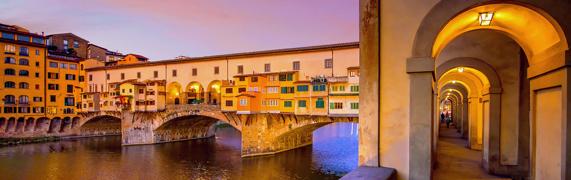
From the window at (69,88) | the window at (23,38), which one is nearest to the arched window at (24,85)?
the window at (69,88)

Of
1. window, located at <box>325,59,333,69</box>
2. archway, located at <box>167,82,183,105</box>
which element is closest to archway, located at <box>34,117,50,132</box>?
archway, located at <box>167,82,183,105</box>

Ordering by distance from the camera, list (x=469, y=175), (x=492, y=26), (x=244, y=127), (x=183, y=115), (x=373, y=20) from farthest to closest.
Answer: (x=183, y=115) < (x=244, y=127) < (x=469, y=175) < (x=492, y=26) < (x=373, y=20)

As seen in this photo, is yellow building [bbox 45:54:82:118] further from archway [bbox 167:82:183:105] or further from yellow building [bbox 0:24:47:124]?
archway [bbox 167:82:183:105]

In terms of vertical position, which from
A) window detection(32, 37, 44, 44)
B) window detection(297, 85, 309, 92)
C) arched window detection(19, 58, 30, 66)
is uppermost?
window detection(32, 37, 44, 44)

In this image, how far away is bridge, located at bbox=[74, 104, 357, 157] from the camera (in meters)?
36.0

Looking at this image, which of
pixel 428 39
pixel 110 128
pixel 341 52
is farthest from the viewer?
pixel 110 128

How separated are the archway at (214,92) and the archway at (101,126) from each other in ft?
60.6

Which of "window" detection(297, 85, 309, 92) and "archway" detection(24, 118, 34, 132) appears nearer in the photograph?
"window" detection(297, 85, 309, 92)

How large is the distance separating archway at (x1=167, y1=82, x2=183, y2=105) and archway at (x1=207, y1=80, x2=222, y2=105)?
16.2 ft

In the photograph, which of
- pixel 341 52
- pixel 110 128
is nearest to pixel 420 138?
pixel 341 52

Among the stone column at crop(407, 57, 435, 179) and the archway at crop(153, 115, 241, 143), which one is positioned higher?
the stone column at crop(407, 57, 435, 179)

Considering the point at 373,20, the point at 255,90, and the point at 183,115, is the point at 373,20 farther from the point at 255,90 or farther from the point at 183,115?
the point at 183,115

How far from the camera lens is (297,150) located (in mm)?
38562

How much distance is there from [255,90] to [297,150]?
27.3 ft
